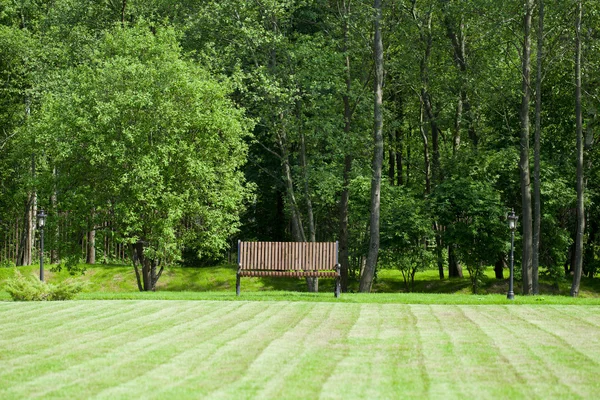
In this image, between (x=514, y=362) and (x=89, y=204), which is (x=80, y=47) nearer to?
(x=89, y=204)

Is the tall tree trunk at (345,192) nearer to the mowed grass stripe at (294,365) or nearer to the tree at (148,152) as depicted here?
the tree at (148,152)

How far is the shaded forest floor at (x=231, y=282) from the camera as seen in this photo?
107 ft

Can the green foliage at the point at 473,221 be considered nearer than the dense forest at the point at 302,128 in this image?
No

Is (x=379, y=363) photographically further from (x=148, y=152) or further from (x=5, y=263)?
(x=5, y=263)

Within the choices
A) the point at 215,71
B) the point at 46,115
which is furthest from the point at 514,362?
the point at 215,71

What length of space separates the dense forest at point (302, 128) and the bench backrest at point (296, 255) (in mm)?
4592

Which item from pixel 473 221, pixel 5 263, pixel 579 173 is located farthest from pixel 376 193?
pixel 5 263

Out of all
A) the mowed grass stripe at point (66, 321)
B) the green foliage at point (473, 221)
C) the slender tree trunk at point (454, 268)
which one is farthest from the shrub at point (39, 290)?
the slender tree trunk at point (454, 268)

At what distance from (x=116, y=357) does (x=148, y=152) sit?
1594 cm

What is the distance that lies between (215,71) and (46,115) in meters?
6.59

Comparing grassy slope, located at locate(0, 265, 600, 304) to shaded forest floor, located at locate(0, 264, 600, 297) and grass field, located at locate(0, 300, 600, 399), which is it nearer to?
shaded forest floor, located at locate(0, 264, 600, 297)

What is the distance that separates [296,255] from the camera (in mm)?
20797

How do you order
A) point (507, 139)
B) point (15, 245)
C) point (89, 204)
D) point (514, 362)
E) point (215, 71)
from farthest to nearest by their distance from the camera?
point (15, 245)
point (507, 139)
point (215, 71)
point (89, 204)
point (514, 362)

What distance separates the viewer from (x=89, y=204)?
25.7m
